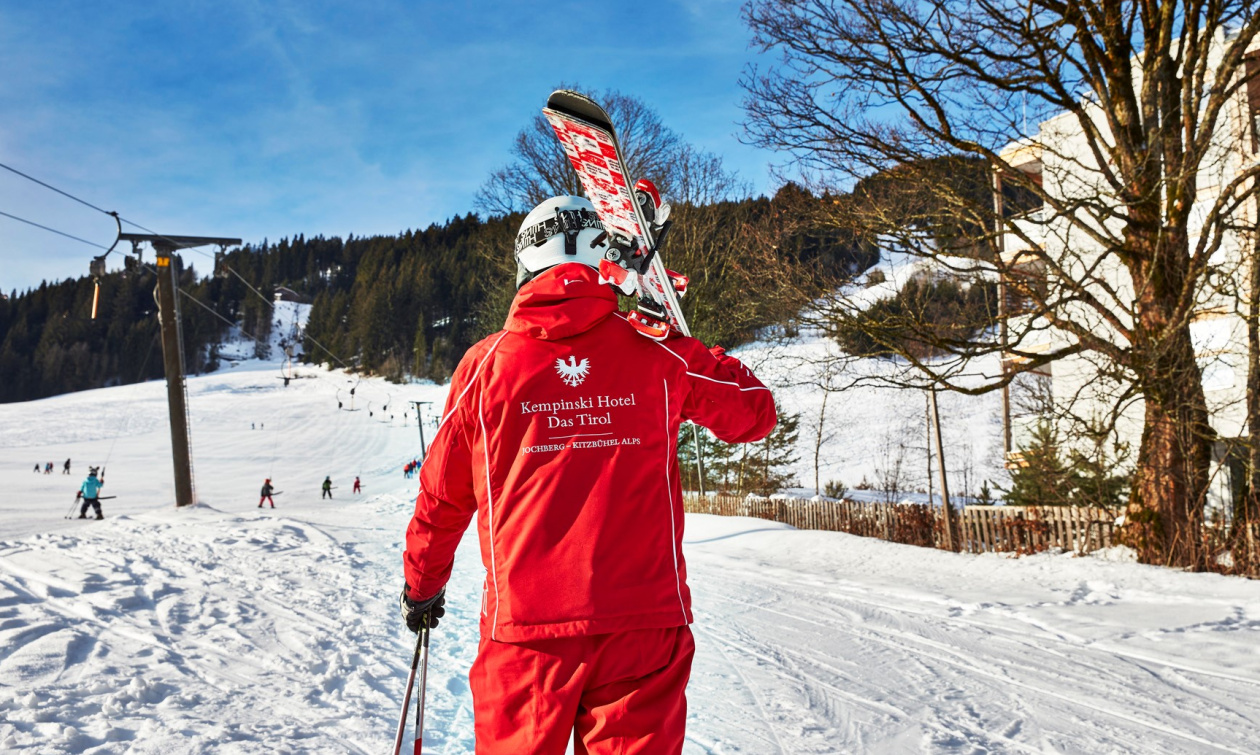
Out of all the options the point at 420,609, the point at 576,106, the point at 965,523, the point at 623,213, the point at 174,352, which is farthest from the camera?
the point at 174,352

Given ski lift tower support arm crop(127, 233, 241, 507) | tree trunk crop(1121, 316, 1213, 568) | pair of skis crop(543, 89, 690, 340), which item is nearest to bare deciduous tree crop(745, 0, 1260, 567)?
tree trunk crop(1121, 316, 1213, 568)

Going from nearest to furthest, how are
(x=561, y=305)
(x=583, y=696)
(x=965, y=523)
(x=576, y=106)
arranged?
(x=583, y=696) < (x=561, y=305) < (x=576, y=106) < (x=965, y=523)

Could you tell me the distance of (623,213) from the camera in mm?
3342

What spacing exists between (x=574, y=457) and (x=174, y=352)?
1793 cm

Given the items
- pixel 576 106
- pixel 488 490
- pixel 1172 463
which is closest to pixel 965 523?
pixel 1172 463

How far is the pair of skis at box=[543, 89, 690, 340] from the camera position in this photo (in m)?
Result: 2.14

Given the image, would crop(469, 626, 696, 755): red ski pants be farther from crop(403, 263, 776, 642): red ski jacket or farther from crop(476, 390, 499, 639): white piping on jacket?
crop(476, 390, 499, 639): white piping on jacket

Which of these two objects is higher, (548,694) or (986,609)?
(548,694)

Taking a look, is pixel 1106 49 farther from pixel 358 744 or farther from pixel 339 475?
pixel 339 475

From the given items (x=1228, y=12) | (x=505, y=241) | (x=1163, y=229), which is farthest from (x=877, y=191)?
(x=505, y=241)

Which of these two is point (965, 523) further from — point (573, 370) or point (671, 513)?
point (573, 370)

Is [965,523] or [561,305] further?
[965,523]

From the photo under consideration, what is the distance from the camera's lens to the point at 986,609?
7449 mm

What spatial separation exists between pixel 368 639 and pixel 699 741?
3039mm
